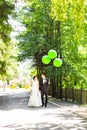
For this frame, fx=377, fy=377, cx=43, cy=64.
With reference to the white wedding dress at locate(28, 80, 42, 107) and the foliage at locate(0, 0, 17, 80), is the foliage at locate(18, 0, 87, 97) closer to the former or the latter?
the foliage at locate(0, 0, 17, 80)

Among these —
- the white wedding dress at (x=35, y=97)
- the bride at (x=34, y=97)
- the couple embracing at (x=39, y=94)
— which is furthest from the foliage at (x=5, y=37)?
the couple embracing at (x=39, y=94)

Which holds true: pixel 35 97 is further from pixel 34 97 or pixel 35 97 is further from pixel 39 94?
pixel 39 94

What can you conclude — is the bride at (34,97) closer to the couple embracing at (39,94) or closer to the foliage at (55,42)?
the couple embracing at (39,94)

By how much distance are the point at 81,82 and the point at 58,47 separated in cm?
381

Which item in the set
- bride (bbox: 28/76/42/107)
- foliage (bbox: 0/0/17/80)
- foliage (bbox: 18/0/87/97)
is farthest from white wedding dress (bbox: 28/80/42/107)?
foliage (bbox: 18/0/87/97)

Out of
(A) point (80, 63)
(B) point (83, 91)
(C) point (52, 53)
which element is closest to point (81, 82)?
(A) point (80, 63)

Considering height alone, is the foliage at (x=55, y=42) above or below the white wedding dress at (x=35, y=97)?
above

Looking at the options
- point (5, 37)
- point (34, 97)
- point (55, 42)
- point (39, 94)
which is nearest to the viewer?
point (34, 97)

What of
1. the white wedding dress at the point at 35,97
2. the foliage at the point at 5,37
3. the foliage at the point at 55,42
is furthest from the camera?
the foliage at the point at 55,42

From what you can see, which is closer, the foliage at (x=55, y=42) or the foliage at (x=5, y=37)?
the foliage at (x=5, y=37)

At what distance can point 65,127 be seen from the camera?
12953 mm

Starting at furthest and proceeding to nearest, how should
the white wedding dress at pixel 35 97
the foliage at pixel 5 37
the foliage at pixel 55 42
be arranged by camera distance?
the foliage at pixel 55 42 < the foliage at pixel 5 37 < the white wedding dress at pixel 35 97

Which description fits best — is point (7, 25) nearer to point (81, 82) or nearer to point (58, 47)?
point (58, 47)

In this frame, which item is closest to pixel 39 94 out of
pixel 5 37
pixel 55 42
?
pixel 5 37
